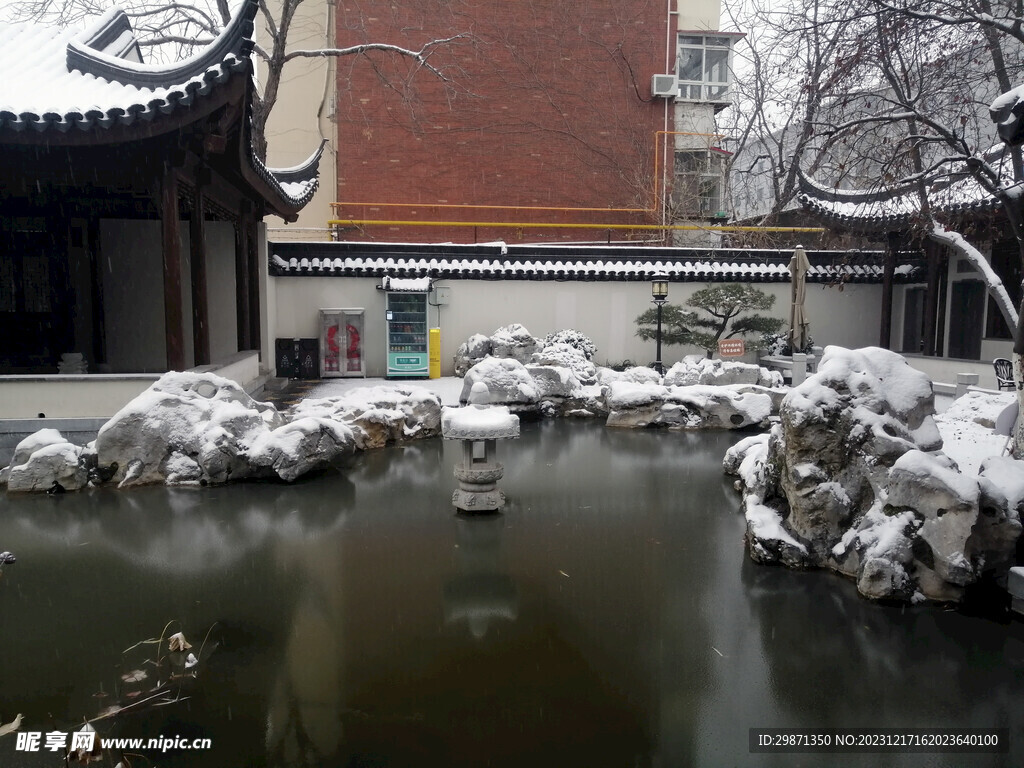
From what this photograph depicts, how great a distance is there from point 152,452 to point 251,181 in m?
4.07

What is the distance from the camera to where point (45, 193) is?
10344mm

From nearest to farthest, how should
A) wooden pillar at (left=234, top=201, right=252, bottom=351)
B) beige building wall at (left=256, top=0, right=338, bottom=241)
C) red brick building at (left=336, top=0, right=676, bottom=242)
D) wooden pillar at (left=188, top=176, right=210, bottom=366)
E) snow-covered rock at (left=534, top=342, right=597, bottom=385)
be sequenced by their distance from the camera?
wooden pillar at (left=188, top=176, right=210, bottom=366) → wooden pillar at (left=234, top=201, right=252, bottom=351) → snow-covered rock at (left=534, top=342, right=597, bottom=385) → red brick building at (left=336, top=0, right=676, bottom=242) → beige building wall at (left=256, top=0, right=338, bottom=241)

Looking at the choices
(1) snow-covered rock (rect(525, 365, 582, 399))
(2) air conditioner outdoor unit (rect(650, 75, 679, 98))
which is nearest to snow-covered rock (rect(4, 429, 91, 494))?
(1) snow-covered rock (rect(525, 365, 582, 399))

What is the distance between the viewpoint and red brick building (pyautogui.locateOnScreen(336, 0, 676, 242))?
745 inches

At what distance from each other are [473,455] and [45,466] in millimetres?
3835

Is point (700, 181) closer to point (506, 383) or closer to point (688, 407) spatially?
point (688, 407)

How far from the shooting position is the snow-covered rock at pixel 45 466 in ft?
22.1

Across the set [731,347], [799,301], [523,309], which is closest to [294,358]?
[523,309]

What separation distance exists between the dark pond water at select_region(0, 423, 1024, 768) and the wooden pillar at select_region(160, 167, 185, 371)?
2.21 metres

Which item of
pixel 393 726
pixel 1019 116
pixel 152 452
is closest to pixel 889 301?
pixel 1019 116

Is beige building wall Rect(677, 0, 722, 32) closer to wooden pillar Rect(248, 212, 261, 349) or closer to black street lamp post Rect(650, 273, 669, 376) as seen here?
black street lamp post Rect(650, 273, 669, 376)

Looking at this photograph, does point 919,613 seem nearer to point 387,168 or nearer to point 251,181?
point 251,181

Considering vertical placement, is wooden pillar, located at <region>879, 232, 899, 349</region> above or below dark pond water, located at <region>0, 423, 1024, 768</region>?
above

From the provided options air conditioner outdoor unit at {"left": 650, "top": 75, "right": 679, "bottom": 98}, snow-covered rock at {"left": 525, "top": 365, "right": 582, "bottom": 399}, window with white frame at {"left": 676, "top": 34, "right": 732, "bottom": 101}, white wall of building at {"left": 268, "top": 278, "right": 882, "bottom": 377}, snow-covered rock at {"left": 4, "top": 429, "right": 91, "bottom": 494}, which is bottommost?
snow-covered rock at {"left": 4, "top": 429, "right": 91, "bottom": 494}
